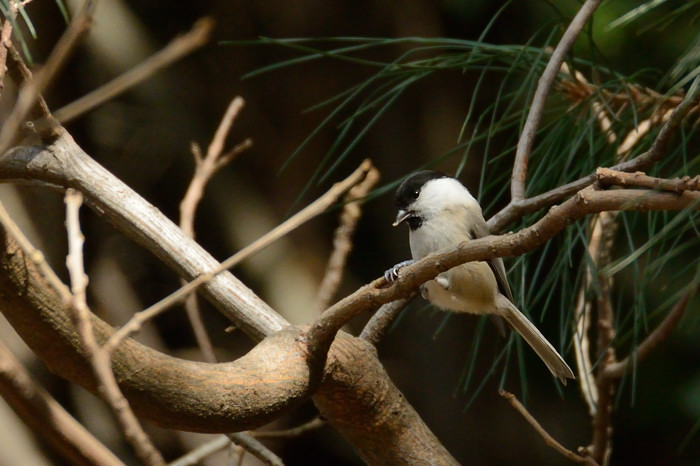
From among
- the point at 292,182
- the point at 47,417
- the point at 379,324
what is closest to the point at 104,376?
the point at 47,417

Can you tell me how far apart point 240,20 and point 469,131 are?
80 centimetres

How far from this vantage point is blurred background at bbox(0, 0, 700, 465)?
2.12 metres

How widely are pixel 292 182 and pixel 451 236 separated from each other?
39.8 inches

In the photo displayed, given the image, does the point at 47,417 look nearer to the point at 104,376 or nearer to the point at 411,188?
the point at 104,376

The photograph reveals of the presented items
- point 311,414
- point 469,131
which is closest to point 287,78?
point 469,131

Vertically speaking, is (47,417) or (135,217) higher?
(135,217)

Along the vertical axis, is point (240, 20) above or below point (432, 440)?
above

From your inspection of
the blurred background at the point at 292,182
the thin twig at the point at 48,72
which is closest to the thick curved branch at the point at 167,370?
the thin twig at the point at 48,72

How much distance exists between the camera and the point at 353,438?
109cm

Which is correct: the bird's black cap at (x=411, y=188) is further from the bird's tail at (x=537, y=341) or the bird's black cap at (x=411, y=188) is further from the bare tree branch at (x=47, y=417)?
the bare tree branch at (x=47, y=417)

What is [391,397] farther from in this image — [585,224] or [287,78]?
[287,78]

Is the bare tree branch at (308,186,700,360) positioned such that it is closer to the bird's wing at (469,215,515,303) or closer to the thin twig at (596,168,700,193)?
the thin twig at (596,168,700,193)

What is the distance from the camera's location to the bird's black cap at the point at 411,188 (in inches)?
56.9

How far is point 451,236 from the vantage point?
4.65ft
